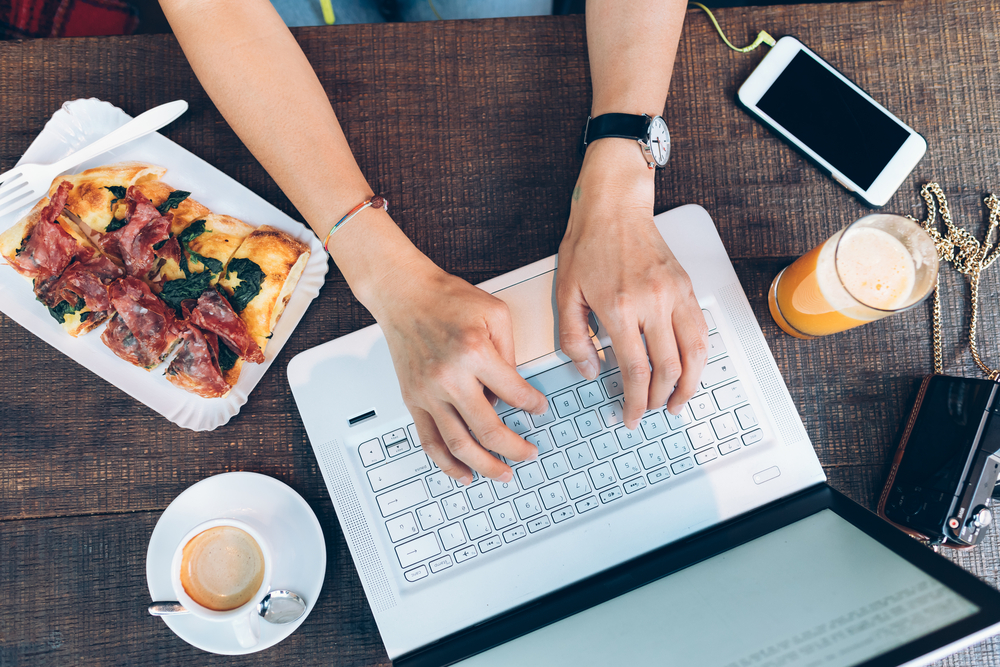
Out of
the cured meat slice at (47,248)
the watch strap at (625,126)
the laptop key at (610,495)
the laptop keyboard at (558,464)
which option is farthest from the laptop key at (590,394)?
the cured meat slice at (47,248)

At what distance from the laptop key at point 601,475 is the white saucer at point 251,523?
13.5 inches

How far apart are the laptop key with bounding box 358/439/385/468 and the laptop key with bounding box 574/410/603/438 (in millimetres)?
245

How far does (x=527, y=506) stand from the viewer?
647 millimetres

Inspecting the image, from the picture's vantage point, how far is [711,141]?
0.75 m

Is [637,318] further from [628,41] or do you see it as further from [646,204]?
[628,41]

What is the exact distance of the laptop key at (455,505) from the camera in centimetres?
65

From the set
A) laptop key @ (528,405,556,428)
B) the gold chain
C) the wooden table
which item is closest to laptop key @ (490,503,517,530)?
laptop key @ (528,405,556,428)

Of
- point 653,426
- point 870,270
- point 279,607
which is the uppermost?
point 870,270

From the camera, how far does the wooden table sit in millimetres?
696

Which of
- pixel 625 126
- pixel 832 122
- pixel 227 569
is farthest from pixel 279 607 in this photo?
pixel 832 122

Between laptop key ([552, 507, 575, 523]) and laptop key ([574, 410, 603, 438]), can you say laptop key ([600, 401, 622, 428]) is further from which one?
laptop key ([552, 507, 575, 523])

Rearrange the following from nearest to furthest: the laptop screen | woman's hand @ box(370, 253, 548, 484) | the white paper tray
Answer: the laptop screen < woman's hand @ box(370, 253, 548, 484) < the white paper tray

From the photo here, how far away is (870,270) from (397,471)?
0.62 meters

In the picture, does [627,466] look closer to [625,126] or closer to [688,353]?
[688,353]
